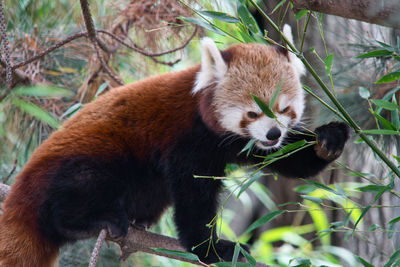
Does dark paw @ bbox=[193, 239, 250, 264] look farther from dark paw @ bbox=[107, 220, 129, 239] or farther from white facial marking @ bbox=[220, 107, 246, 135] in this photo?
white facial marking @ bbox=[220, 107, 246, 135]

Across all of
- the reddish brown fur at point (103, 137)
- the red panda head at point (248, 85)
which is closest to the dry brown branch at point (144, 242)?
the reddish brown fur at point (103, 137)

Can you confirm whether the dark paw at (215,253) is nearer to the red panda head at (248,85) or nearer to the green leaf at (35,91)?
the red panda head at (248,85)

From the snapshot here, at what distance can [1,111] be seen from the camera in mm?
3066

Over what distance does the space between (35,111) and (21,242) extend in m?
0.99

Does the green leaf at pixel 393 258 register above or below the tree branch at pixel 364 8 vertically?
below

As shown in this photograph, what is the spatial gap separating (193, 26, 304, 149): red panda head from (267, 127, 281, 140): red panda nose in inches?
1.8

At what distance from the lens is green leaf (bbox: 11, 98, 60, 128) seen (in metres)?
2.96

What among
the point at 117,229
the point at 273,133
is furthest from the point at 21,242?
the point at 273,133

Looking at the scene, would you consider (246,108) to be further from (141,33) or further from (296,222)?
(296,222)

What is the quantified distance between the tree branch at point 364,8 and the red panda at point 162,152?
0.82 metres

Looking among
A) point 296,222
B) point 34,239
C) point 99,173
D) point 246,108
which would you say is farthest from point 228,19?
point 296,222

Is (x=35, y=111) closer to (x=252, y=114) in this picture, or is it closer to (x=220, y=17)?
(x=252, y=114)

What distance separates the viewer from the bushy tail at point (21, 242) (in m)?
2.24

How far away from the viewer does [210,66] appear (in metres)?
2.40
